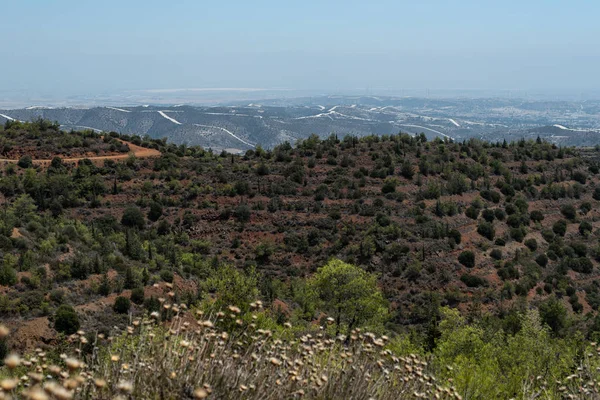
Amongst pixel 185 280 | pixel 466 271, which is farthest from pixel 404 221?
pixel 185 280

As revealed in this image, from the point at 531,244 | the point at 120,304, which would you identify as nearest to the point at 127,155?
the point at 120,304

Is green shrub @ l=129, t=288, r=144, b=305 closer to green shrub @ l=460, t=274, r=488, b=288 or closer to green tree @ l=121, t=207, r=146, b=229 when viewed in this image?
green tree @ l=121, t=207, r=146, b=229

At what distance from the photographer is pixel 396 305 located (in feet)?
109

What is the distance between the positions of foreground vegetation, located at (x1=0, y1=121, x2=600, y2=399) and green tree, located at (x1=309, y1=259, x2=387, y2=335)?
7cm

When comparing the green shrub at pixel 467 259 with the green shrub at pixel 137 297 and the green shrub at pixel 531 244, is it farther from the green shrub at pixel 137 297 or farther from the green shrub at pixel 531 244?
the green shrub at pixel 137 297

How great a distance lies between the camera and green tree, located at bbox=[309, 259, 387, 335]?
924 inches

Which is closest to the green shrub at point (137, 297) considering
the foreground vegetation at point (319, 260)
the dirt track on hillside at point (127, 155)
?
the foreground vegetation at point (319, 260)

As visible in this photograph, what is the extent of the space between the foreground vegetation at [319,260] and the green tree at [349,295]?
0.24 ft

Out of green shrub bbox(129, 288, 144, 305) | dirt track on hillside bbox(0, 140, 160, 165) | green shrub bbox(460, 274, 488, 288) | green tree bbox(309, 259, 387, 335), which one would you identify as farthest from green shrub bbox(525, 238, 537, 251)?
dirt track on hillside bbox(0, 140, 160, 165)

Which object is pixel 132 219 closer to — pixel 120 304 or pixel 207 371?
pixel 120 304

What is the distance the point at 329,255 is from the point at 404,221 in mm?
8611

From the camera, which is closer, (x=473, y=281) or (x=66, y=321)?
(x=66, y=321)

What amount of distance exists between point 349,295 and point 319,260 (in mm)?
14182

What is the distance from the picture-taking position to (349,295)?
79.0 ft
